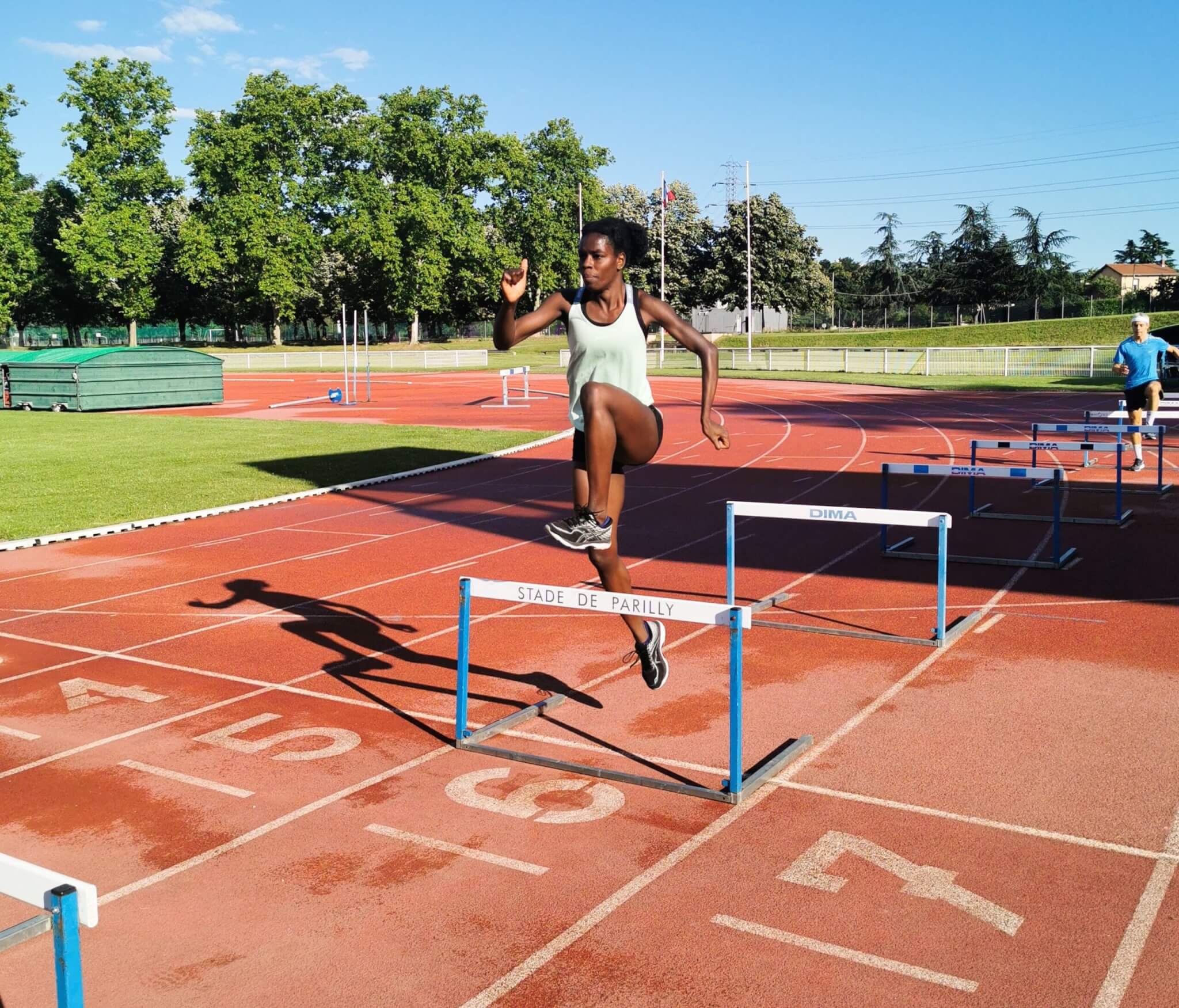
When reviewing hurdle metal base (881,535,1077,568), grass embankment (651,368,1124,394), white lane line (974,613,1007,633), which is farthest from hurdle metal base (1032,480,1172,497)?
grass embankment (651,368,1124,394)

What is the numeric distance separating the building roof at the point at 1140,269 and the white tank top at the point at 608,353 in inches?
4739

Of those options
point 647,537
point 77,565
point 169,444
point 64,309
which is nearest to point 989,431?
point 647,537

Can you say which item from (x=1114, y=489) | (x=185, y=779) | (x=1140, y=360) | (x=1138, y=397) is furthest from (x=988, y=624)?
(x=1138, y=397)

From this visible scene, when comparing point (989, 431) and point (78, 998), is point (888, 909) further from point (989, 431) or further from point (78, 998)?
point (989, 431)

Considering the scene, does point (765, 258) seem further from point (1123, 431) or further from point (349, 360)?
point (1123, 431)

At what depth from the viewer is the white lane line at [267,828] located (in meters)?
4.46

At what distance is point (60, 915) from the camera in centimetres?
255

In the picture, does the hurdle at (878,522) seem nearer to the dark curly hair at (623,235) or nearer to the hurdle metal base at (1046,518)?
the dark curly hair at (623,235)

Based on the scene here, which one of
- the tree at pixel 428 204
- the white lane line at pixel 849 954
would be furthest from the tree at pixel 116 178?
the white lane line at pixel 849 954

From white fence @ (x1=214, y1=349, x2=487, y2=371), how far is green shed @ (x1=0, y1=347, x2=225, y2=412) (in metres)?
25.3

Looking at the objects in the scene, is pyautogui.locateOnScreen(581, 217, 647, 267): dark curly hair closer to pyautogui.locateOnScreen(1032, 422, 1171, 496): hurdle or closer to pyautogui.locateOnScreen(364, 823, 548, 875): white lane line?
pyautogui.locateOnScreen(364, 823, 548, 875): white lane line

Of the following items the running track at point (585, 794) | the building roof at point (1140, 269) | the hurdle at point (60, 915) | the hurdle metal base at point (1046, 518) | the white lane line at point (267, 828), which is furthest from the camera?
the building roof at point (1140, 269)

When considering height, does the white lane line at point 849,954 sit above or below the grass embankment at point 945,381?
below

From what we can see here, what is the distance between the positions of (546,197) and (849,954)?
3111 inches
